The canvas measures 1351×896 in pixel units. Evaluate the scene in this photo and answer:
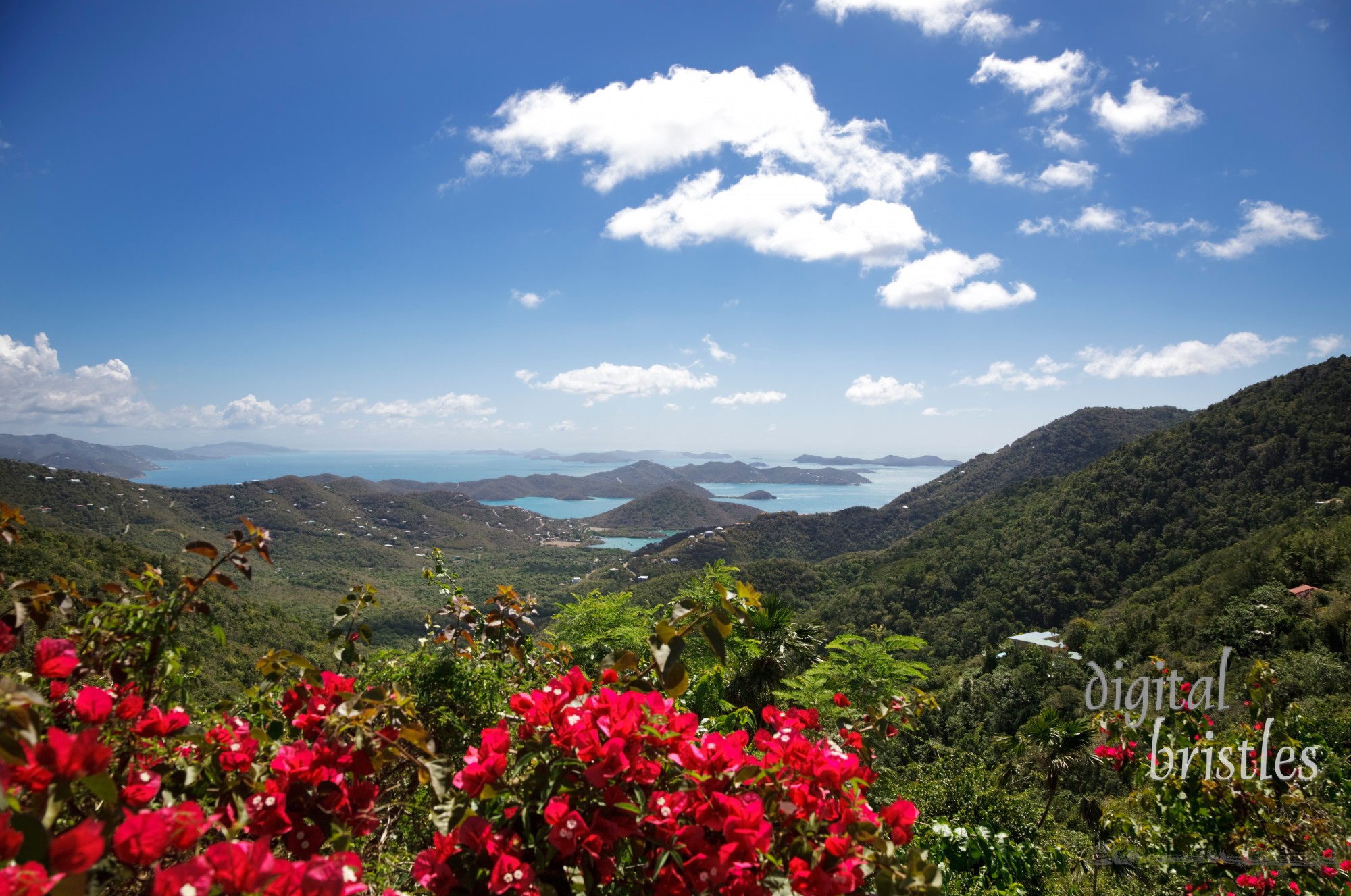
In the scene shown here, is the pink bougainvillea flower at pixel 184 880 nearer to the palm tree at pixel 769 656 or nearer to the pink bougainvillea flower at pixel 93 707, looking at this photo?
the pink bougainvillea flower at pixel 93 707

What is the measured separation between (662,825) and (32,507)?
266 ft

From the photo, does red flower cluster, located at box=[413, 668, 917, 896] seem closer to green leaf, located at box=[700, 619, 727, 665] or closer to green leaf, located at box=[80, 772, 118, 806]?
green leaf, located at box=[700, 619, 727, 665]

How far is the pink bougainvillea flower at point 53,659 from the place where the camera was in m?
1.08

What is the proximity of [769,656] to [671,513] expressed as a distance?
138 metres

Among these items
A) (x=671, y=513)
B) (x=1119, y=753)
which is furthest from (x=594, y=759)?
(x=671, y=513)

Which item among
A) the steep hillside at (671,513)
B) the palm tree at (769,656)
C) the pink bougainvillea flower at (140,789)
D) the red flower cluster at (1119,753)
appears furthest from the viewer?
the steep hillside at (671,513)

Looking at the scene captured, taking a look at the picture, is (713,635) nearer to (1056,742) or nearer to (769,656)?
(769,656)

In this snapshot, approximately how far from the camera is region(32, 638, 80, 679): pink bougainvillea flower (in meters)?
1.08

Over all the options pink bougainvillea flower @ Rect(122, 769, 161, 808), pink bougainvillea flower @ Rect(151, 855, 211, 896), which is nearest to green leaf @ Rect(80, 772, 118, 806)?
pink bougainvillea flower @ Rect(151, 855, 211, 896)

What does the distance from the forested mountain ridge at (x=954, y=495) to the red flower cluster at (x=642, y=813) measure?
7445 centimetres

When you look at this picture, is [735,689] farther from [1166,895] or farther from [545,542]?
[545,542]

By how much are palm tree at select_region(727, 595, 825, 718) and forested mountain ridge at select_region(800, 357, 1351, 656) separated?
1416 inches

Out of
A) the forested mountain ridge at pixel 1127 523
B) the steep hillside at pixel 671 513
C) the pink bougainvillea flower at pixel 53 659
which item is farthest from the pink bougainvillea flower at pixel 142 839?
the steep hillside at pixel 671 513

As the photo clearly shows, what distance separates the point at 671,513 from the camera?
142000 millimetres
